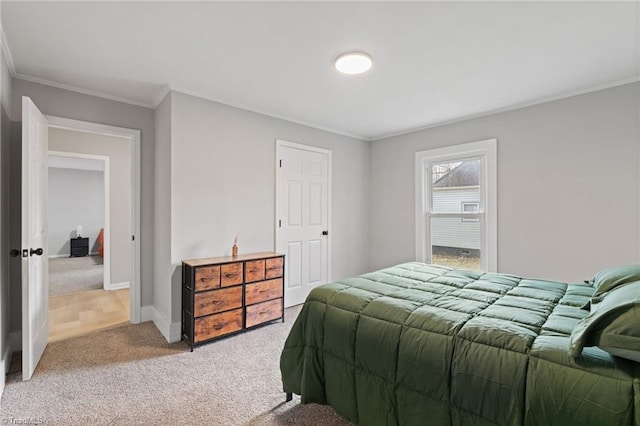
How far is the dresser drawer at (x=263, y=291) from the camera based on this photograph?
3.08 metres

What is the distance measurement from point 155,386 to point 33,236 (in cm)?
153

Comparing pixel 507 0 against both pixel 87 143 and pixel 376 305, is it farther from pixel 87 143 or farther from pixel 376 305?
pixel 87 143

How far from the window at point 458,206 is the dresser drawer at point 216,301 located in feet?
8.73

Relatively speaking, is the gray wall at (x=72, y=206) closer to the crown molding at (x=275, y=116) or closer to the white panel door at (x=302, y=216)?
the white panel door at (x=302, y=216)

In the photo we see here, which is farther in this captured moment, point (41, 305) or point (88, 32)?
point (41, 305)

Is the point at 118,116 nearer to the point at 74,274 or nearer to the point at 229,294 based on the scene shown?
the point at 229,294

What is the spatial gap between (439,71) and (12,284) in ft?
13.9

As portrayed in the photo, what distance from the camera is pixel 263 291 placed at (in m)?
3.20

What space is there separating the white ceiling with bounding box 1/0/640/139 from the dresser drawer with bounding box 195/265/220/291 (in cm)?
176

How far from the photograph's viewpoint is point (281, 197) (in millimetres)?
3852

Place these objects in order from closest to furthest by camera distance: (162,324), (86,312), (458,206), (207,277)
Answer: (207,277)
(162,324)
(86,312)
(458,206)

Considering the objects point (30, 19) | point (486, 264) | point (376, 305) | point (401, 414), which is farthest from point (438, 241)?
point (30, 19)

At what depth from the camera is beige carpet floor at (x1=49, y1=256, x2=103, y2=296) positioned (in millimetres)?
4758

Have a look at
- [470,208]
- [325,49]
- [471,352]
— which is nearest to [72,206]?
[325,49]
